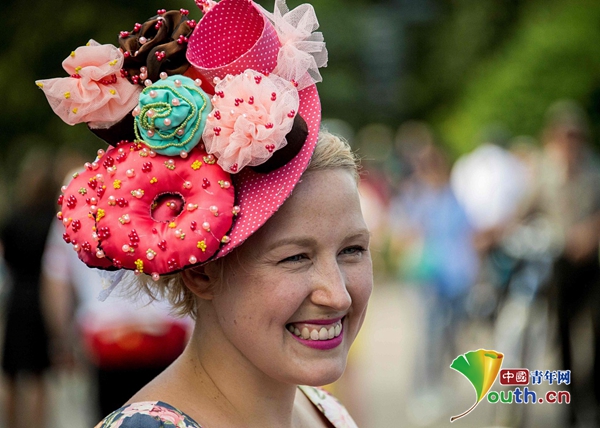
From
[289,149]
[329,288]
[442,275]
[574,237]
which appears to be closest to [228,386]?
[329,288]

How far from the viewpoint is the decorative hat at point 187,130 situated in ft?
6.24

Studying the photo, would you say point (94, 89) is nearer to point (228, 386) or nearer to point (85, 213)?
point (85, 213)

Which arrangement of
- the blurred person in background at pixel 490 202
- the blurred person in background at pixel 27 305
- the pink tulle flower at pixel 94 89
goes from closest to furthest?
1. the pink tulle flower at pixel 94 89
2. the blurred person in background at pixel 27 305
3. the blurred person in background at pixel 490 202

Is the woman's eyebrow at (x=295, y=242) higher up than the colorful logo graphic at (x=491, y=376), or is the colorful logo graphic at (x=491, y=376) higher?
the woman's eyebrow at (x=295, y=242)

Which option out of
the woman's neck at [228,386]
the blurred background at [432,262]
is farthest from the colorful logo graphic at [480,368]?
the woman's neck at [228,386]

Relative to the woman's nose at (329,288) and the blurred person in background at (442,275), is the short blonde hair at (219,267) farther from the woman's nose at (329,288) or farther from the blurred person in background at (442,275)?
the blurred person in background at (442,275)

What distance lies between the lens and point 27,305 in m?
6.22

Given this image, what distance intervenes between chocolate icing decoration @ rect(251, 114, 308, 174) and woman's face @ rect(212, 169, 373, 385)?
0.24ft

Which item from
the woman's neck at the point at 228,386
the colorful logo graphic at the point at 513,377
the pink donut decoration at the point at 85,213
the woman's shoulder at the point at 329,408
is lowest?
the woman's shoulder at the point at 329,408

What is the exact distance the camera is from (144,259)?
6.24 feet

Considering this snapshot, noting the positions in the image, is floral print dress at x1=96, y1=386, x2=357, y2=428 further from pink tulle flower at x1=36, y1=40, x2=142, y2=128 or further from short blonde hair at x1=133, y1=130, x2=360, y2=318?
pink tulle flower at x1=36, y1=40, x2=142, y2=128

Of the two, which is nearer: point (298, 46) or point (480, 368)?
point (298, 46)

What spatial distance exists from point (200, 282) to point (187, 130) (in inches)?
15.5

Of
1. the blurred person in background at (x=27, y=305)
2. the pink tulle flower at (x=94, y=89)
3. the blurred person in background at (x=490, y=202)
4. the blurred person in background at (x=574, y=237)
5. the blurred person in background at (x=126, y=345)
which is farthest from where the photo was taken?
the blurred person in background at (x=490, y=202)
